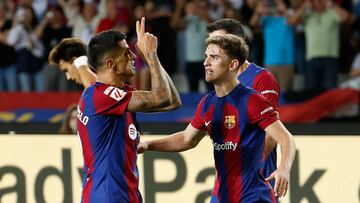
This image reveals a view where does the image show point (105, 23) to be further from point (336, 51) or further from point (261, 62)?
point (336, 51)

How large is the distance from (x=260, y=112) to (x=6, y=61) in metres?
9.49

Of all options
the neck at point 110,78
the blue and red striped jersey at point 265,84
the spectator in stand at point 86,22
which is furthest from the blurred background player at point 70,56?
the spectator in stand at point 86,22

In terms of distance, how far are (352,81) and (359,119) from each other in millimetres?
613

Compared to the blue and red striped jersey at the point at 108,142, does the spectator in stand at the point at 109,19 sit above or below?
above

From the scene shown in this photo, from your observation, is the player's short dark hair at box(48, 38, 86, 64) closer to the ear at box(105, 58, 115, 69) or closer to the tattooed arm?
the ear at box(105, 58, 115, 69)

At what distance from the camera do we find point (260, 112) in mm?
5816

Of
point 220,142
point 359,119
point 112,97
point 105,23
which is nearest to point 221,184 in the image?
point 220,142

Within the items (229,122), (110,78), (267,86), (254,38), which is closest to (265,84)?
(267,86)

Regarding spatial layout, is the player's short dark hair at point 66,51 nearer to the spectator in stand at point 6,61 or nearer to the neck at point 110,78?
the neck at point 110,78

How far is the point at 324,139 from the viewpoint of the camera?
26.8 ft

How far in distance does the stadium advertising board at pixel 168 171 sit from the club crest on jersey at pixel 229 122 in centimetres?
240

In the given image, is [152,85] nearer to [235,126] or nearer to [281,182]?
[235,126]

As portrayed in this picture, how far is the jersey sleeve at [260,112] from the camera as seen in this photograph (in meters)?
5.78

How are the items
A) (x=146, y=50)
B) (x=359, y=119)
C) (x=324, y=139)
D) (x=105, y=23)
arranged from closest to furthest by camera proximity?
(x=146, y=50) → (x=324, y=139) → (x=359, y=119) → (x=105, y=23)
